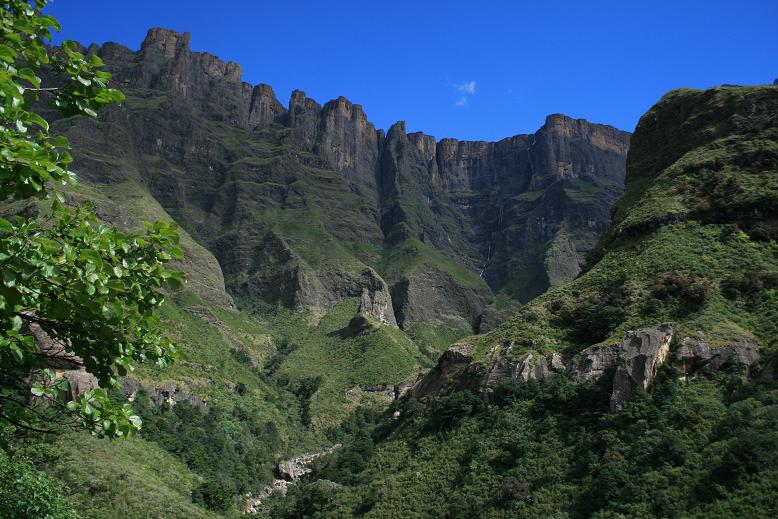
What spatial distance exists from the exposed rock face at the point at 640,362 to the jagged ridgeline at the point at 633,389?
9 cm

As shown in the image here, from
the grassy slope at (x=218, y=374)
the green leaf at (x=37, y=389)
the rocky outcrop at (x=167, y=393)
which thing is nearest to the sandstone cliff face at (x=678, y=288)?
the grassy slope at (x=218, y=374)

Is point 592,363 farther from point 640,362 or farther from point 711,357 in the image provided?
point 711,357

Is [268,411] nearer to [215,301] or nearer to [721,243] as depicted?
[215,301]

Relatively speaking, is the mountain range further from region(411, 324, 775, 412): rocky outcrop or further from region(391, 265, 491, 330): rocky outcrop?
region(391, 265, 491, 330): rocky outcrop

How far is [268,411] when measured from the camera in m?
97.9

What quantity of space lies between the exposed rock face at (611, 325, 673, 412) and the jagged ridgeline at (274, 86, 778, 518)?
0.31ft

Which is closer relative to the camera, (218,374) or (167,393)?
(167,393)

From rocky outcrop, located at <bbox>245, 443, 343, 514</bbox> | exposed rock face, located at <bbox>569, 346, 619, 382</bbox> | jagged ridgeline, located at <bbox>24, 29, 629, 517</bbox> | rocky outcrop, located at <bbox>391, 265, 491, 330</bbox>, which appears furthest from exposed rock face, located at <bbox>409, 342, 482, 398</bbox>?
rocky outcrop, located at <bbox>391, 265, 491, 330</bbox>

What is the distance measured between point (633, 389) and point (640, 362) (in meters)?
1.85

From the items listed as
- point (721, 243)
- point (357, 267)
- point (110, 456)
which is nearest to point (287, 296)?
point (357, 267)

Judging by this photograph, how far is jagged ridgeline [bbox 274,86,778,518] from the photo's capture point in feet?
107

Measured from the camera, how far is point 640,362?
1545 inches

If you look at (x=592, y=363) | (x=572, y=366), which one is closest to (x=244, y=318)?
(x=572, y=366)

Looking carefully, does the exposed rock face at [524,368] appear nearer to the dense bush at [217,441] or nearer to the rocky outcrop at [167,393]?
the dense bush at [217,441]
